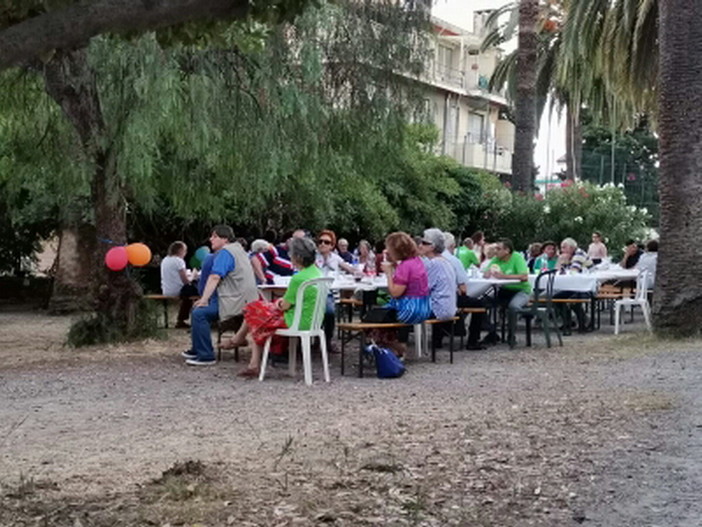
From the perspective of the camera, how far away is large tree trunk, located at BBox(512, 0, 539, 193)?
97.8 feet

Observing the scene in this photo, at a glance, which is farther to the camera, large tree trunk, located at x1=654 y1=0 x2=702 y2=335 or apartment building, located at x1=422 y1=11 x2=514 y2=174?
apartment building, located at x1=422 y1=11 x2=514 y2=174

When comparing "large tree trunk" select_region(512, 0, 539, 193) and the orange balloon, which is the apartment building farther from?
the orange balloon

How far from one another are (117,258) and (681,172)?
7271 mm

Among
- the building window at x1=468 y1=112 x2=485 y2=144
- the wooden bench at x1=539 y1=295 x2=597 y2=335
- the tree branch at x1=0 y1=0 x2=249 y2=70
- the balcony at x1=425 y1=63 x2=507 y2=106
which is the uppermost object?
the balcony at x1=425 y1=63 x2=507 y2=106

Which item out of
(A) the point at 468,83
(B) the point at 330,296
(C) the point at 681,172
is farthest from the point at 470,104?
(B) the point at 330,296

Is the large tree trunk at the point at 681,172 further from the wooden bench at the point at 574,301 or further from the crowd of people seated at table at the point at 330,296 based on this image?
the crowd of people seated at table at the point at 330,296

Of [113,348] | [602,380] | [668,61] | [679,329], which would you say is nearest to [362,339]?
[602,380]

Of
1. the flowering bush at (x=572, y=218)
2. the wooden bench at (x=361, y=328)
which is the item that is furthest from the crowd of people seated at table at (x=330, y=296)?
the flowering bush at (x=572, y=218)

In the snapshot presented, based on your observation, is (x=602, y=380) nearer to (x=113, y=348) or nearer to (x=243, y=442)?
(x=243, y=442)

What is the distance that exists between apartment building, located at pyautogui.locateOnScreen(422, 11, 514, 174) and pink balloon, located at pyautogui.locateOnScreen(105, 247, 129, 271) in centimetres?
4228

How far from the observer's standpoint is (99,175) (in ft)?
49.5

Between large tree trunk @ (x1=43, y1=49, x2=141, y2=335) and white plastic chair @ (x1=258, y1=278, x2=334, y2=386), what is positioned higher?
large tree trunk @ (x1=43, y1=49, x2=141, y2=335)

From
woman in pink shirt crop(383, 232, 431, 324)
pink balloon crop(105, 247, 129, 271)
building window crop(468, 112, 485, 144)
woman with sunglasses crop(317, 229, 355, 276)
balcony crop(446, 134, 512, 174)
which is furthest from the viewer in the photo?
building window crop(468, 112, 485, 144)

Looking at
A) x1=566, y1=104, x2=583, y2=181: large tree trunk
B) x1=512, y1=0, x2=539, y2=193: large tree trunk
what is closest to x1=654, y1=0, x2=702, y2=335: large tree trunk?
x1=512, y1=0, x2=539, y2=193: large tree trunk
